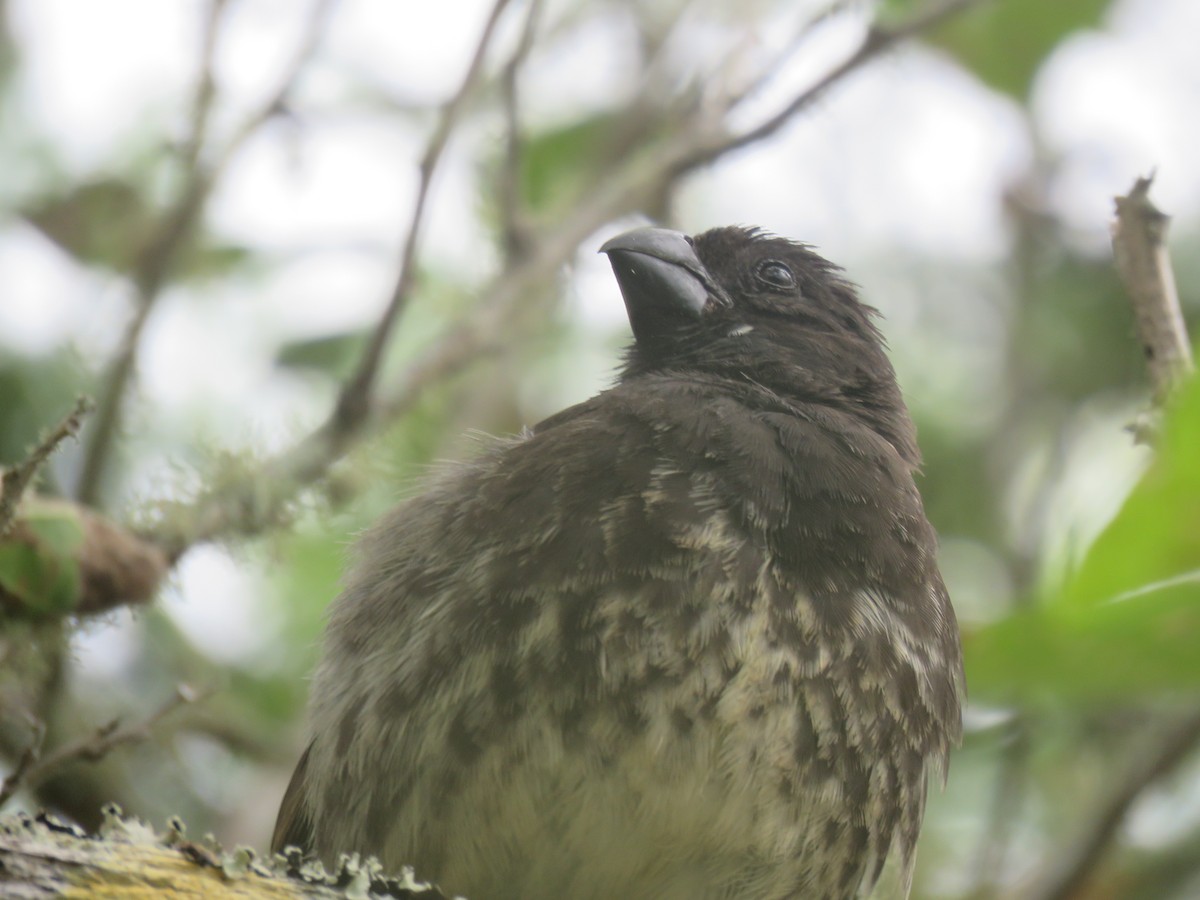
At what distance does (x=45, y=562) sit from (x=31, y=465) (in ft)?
1.37

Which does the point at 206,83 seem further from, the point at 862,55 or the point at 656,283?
the point at 862,55

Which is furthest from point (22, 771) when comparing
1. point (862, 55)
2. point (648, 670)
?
point (862, 55)

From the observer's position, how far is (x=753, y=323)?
10.9 feet

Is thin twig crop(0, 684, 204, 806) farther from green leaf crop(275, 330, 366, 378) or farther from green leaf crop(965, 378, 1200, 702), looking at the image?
green leaf crop(275, 330, 366, 378)

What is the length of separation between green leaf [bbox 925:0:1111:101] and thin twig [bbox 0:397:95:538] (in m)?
3.26

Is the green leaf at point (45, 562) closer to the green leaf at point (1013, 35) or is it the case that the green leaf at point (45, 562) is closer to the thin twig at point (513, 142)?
the thin twig at point (513, 142)

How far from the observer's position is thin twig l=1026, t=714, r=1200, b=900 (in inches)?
118

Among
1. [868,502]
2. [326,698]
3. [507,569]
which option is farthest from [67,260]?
[868,502]

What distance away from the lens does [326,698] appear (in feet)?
9.45

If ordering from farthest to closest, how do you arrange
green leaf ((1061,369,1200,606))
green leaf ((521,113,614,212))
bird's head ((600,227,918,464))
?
1. green leaf ((521,113,614,212))
2. bird's head ((600,227,918,464))
3. green leaf ((1061,369,1200,606))

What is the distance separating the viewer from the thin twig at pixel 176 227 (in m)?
3.25

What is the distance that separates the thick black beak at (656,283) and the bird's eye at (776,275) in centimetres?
16

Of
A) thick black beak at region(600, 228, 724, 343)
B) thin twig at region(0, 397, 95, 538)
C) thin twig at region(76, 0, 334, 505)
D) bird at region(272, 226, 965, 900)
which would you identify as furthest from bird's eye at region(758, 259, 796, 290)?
thin twig at region(0, 397, 95, 538)

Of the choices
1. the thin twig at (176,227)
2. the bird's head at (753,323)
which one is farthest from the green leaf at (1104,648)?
the thin twig at (176,227)
